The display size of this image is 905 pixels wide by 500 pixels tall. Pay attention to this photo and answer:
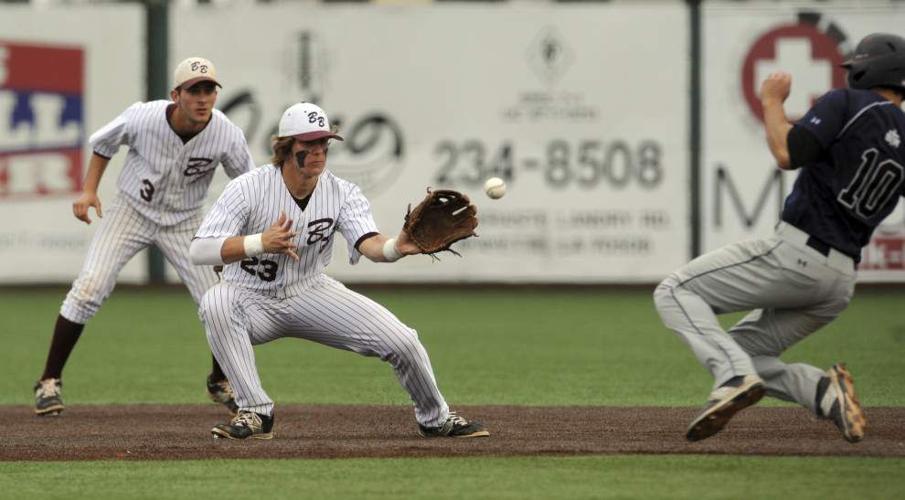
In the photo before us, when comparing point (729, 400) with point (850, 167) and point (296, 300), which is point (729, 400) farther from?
point (296, 300)

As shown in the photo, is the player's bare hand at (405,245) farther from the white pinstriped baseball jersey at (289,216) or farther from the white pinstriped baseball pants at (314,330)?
A: the white pinstriped baseball pants at (314,330)

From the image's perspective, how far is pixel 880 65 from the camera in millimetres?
6527

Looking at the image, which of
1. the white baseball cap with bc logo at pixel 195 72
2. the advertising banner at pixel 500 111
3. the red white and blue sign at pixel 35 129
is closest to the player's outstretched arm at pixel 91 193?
the white baseball cap with bc logo at pixel 195 72

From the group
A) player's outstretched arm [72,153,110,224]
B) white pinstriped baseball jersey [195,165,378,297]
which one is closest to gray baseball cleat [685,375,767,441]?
white pinstriped baseball jersey [195,165,378,297]

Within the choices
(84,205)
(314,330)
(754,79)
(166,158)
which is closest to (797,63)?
(754,79)

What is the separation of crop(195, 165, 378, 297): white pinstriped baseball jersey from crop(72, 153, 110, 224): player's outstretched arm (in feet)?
5.67

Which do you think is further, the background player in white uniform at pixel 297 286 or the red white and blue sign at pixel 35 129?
the red white and blue sign at pixel 35 129

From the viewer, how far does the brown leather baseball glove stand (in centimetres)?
682

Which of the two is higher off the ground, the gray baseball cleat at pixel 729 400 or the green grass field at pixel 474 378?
the gray baseball cleat at pixel 729 400

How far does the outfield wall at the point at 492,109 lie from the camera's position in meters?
16.9

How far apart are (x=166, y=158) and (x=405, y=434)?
2.29m

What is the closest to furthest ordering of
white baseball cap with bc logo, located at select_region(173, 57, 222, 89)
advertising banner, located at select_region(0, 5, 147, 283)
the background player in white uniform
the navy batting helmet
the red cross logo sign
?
1. the navy batting helmet
2. the background player in white uniform
3. white baseball cap with bc logo, located at select_region(173, 57, 222, 89)
4. the red cross logo sign
5. advertising banner, located at select_region(0, 5, 147, 283)

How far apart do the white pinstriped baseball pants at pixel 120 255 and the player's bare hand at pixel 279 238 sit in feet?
6.48

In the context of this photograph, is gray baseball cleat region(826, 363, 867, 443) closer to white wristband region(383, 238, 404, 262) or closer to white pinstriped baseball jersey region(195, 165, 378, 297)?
white wristband region(383, 238, 404, 262)
